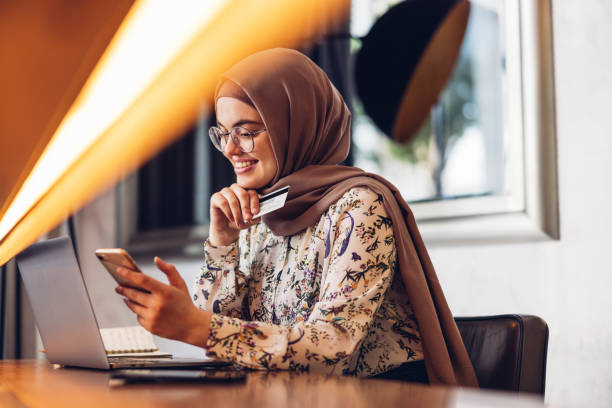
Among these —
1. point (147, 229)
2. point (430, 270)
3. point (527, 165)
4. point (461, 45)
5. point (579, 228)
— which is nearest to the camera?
point (430, 270)

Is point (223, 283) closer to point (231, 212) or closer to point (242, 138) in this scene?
point (231, 212)

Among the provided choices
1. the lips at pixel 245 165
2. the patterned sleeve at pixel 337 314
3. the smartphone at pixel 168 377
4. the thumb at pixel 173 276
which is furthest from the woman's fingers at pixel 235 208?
the smartphone at pixel 168 377

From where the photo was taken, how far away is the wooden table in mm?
599

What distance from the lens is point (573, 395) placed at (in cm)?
144

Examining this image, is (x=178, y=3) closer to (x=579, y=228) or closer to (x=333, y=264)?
(x=333, y=264)

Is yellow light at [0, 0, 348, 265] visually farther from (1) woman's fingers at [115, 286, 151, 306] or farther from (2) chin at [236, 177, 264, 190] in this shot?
(2) chin at [236, 177, 264, 190]

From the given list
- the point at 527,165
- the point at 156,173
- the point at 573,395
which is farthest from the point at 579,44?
the point at 156,173

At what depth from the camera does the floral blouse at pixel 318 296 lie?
966 mm

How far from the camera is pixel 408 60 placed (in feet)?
5.33

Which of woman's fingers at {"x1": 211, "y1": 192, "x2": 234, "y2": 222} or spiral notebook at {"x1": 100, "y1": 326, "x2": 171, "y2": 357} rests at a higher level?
woman's fingers at {"x1": 211, "y1": 192, "x2": 234, "y2": 222}

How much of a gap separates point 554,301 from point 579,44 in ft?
1.95

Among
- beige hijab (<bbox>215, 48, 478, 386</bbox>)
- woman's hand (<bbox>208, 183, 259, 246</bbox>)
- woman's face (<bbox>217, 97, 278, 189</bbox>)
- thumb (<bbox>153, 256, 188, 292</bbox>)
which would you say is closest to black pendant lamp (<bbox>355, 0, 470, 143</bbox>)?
beige hijab (<bbox>215, 48, 478, 386</bbox>)

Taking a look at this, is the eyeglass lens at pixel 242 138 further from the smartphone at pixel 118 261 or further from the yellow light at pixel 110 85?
the smartphone at pixel 118 261

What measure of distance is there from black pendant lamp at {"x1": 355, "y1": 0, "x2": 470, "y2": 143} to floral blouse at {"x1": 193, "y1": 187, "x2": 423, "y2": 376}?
0.50 metres
